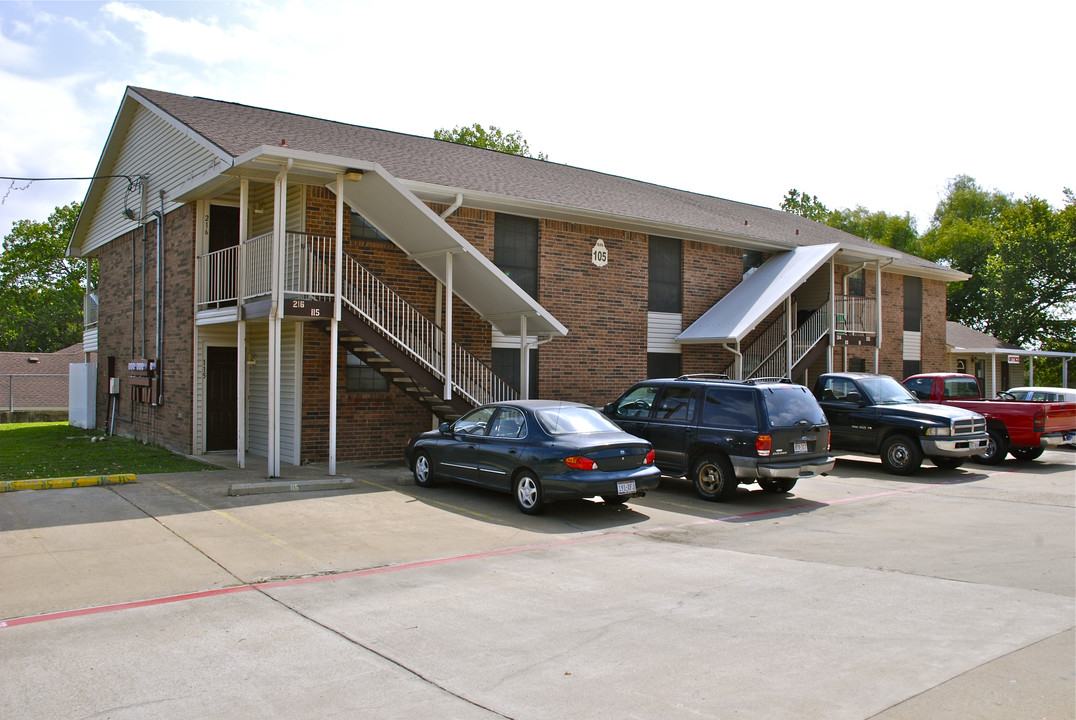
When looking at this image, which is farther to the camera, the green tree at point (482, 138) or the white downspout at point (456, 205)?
the green tree at point (482, 138)

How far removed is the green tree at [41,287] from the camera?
51.3 meters

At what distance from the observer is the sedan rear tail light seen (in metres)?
9.79

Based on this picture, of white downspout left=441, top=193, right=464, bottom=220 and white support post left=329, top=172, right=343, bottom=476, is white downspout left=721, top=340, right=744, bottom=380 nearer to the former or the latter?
white downspout left=441, top=193, right=464, bottom=220

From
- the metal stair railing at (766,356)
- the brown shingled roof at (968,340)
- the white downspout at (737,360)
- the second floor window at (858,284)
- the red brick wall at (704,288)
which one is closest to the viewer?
the white downspout at (737,360)

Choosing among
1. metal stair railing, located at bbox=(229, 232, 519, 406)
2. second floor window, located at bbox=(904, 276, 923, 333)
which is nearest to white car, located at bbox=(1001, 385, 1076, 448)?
second floor window, located at bbox=(904, 276, 923, 333)

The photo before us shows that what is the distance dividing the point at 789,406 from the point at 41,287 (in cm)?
5960

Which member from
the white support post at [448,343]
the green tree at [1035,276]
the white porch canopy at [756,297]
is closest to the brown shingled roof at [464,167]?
the white porch canopy at [756,297]

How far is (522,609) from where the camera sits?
20.3 ft

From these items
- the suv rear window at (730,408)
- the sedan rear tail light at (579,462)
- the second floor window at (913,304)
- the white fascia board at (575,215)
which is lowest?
the sedan rear tail light at (579,462)

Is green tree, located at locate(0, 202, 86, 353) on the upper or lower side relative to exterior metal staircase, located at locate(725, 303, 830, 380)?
upper

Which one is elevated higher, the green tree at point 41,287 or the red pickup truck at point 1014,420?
the green tree at point 41,287

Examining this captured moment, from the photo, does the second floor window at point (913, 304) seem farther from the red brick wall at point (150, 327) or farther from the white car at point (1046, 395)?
the red brick wall at point (150, 327)

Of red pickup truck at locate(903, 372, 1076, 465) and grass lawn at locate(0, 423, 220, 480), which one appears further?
red pickup truck at locate(903, 372, 1076, 465)

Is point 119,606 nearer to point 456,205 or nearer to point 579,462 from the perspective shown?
point 579,462
